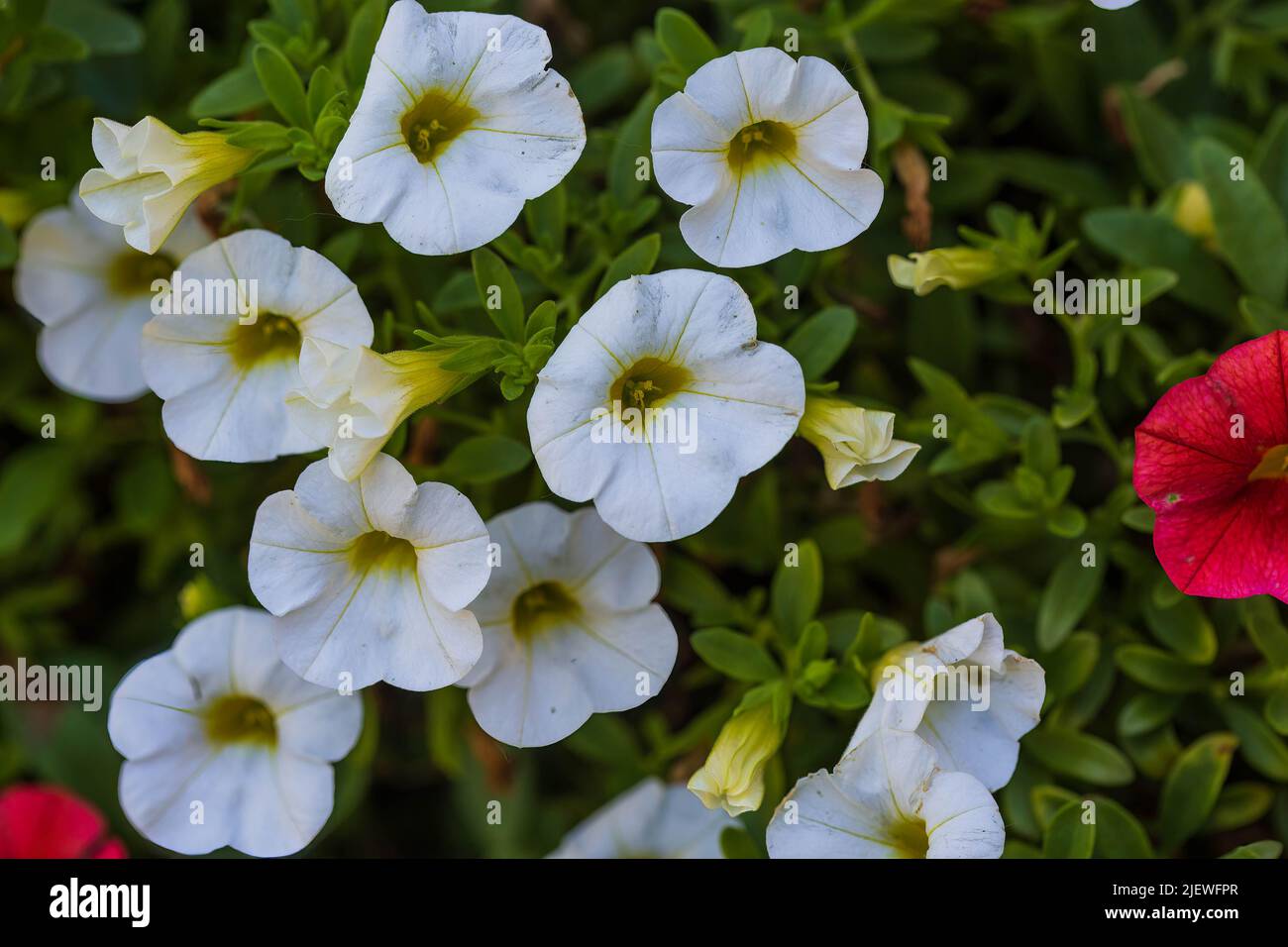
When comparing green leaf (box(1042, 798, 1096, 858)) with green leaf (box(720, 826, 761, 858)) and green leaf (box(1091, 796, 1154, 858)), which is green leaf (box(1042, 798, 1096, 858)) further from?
green leaf (box(720, 826, 761, 858))

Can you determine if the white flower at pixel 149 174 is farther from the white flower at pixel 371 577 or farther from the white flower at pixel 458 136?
the white flower at pixel 371 577

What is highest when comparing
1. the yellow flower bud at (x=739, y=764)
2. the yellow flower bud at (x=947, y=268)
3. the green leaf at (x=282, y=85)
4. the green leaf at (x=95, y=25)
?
the green leaf at (x=95, y=25)

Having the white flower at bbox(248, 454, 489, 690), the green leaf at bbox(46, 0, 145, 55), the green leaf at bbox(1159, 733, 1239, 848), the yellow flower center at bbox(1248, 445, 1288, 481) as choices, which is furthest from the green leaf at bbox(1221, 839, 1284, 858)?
the green leaf at bbox(46, 0, 145, 55)

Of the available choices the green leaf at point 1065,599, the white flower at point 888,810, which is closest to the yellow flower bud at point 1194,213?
the green leaf at point 1065,599

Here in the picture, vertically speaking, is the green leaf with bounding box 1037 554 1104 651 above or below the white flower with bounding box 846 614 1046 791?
above

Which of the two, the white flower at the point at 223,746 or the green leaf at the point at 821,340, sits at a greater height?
the green leaf at the point at 821,340

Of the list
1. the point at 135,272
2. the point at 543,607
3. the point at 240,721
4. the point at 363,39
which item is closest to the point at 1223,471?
the point at 543,607
